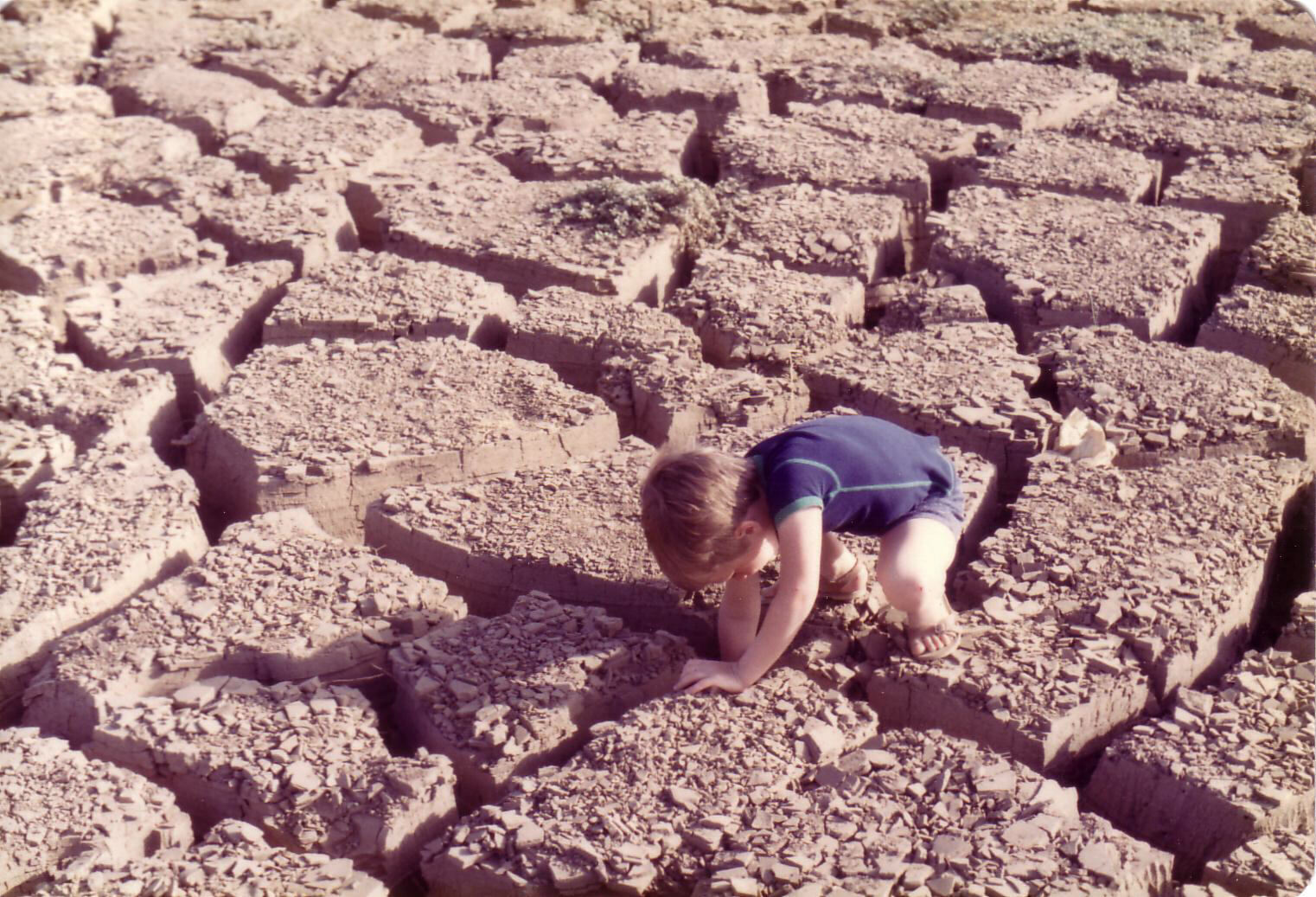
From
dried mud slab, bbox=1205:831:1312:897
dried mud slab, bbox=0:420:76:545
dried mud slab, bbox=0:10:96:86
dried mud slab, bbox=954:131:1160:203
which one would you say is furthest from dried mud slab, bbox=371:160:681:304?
dried mud slab, bbox=1205:831:1312:897

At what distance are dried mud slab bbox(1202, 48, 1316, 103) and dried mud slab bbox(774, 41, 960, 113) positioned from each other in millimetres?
914

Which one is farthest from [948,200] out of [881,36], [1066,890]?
[1066,890]

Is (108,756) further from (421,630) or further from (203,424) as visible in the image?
(203,424)

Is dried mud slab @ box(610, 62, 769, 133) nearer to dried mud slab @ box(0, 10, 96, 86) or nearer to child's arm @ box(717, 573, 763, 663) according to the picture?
dried mud slab @ box(0, 10, 96, 86)

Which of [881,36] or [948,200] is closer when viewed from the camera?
[948,200]

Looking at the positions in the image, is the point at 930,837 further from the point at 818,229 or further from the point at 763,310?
the point at 818,229

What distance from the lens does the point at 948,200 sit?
4234mm

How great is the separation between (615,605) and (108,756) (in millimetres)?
980

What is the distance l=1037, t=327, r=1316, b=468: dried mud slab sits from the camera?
3.21 m

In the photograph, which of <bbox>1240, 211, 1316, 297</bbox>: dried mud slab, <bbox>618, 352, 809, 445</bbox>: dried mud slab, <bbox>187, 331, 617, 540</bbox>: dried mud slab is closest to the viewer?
<bbox>187, 331, 617, 540</bbox>: dried mud slab

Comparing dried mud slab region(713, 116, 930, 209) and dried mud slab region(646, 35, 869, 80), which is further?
dried mud slab region(646, 35, 869, 80)

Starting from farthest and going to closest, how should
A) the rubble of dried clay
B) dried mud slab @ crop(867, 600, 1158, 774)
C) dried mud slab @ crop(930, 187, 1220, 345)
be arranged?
dried mud slab @ crop(930, 187, 1220, 345)
the rubble of dried clay
dried mud slab @ crop(867, 600, 1158, 774)

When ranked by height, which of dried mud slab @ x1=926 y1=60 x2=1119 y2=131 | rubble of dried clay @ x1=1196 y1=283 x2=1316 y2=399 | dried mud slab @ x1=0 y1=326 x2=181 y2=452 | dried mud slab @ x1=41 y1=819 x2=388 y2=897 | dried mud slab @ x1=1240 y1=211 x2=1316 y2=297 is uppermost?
dried mud slab @ x1=926 y1=60 x2=1119 y2=131

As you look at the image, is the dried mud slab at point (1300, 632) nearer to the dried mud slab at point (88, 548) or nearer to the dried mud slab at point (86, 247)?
the dried mud slab at point (88, 548)
